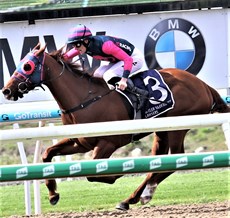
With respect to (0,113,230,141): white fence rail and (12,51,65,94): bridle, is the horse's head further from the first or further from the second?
(0,113,230,141): white fence rail

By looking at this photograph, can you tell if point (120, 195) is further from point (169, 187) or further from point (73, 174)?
point (73, 174)

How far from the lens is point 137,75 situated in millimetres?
7383

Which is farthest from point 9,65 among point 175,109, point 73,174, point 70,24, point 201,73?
point 73,174

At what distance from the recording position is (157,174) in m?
7.21

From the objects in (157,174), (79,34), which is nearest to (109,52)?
(79,34)

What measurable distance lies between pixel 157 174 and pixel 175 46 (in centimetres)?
282

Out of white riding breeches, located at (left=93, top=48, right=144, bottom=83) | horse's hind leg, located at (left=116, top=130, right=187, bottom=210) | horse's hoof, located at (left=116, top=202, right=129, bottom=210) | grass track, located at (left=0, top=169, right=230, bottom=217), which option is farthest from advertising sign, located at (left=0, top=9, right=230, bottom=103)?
horse's hoof, located at (left=116, top=202, right=129, bottom=210)

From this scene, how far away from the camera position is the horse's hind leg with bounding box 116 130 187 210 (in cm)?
701

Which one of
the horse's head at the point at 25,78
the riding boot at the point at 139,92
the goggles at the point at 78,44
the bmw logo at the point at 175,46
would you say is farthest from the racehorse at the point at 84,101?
the bmw logo at the point at 175,46

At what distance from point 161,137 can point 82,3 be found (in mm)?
2792

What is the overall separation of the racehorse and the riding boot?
109 millimetres

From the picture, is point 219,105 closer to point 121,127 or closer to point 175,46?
point 175,46

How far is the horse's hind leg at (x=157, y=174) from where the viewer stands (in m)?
7.01

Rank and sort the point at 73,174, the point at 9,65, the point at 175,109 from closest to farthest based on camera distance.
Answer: the point at 73,174
the point at 175,109
the point at 9,65
